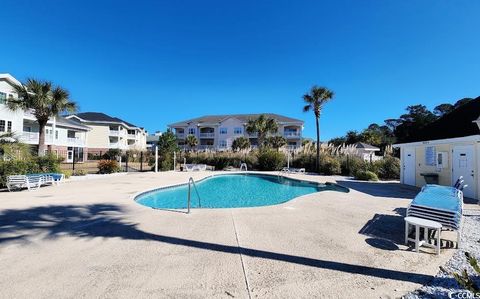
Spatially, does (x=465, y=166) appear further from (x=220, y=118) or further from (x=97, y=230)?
(x=220, y=118)

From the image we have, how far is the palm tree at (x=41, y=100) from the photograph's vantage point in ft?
48.0

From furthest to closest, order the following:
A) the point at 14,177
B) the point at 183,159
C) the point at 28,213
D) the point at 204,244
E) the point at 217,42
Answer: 1. the point at 183,159
2. the point at 217,42
3. the point at 14,177
4. the point at 28,213
5. the point at 204,244

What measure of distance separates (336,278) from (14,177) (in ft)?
40.1

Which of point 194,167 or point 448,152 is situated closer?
point 448,152

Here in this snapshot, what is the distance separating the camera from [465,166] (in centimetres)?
976

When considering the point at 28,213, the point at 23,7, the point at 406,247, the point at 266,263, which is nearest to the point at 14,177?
the point at 28,213

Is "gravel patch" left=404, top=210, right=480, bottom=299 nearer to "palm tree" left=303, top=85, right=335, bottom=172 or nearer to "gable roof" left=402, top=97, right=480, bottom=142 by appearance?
"gable roof" left=402, top=97, right=480, bottom=142

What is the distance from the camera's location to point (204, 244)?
14.3 ft

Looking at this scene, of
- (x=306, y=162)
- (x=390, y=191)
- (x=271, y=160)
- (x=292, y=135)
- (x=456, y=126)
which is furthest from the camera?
(x=292, y=135)

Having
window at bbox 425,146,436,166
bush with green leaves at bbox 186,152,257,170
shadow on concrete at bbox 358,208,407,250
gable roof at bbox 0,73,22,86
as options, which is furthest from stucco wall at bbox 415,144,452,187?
gable roof at bbox 0,73,22,86

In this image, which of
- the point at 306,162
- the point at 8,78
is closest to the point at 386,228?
the point at 306,162

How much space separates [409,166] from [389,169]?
3.92m

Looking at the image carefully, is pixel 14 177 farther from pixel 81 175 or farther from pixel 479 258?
pixel 479 258

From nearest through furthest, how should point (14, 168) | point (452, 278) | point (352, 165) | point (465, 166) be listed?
point (452, 278), point (465, 166), point (14, 168), point (352, 165)
